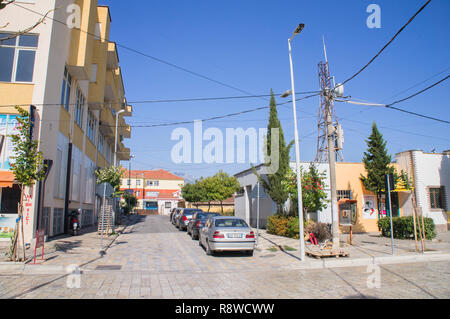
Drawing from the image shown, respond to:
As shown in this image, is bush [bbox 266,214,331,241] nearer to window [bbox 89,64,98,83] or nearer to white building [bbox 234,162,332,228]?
white building [bbox 234,162,332,228]

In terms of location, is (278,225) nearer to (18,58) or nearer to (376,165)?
(376,165)

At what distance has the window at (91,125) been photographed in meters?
25.8

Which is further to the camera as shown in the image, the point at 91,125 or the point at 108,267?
the point at 91,125

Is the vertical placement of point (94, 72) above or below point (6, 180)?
above

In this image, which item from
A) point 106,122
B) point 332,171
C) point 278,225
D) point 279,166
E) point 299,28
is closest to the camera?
point 299,28

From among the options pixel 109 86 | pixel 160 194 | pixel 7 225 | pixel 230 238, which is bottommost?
pixel 230 238

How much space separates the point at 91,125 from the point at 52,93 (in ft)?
38.0

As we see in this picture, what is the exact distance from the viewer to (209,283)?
26.5 ft

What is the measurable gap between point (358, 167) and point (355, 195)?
6.73 feet

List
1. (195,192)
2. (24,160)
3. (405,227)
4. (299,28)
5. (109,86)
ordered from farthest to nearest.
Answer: (195,192) < (109,86) < (405,227) < (299,28) < (24,160)

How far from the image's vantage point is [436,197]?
25.0 metres

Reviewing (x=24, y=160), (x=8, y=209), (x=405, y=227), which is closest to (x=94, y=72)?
(x=8, y=209)
